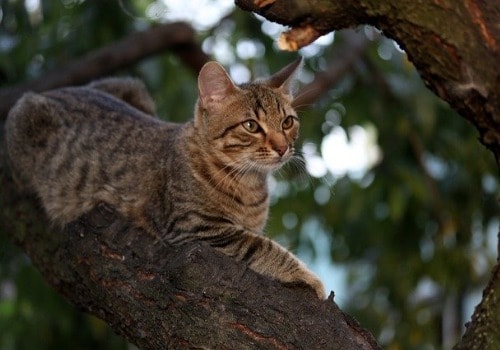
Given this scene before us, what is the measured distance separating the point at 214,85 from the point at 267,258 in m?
0.85

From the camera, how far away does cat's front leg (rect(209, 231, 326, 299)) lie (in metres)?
3.03

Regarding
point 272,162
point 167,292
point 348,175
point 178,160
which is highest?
point 167,292

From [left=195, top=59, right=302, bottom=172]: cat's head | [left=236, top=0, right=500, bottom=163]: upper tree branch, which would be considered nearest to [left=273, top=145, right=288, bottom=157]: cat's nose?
[left=195, top=59, right=302, bottom=172]: cat's head

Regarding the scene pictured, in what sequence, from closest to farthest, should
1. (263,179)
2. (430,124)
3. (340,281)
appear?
(263,179), (430,124), (340,281)

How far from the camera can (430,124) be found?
5.02 meters

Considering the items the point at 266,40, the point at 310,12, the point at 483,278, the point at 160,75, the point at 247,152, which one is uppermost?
the point at 310,12

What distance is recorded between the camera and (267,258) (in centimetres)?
314

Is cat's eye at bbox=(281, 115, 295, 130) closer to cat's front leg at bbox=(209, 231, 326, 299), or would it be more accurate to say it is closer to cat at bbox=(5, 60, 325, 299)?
cat at bbox=(5, 60, 325, 299)

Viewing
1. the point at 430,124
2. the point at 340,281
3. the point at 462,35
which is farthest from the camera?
the point at 340,281

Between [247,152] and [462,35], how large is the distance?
129 centimetres

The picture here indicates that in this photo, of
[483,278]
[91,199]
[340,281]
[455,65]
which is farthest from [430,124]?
[340,281]

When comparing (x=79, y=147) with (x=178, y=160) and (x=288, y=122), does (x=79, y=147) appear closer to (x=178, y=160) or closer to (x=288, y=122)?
(x=178, y=160)

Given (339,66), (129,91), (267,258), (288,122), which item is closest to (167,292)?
(267,258)

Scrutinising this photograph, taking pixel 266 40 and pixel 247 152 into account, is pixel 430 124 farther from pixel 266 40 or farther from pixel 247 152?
pixel 247 152
